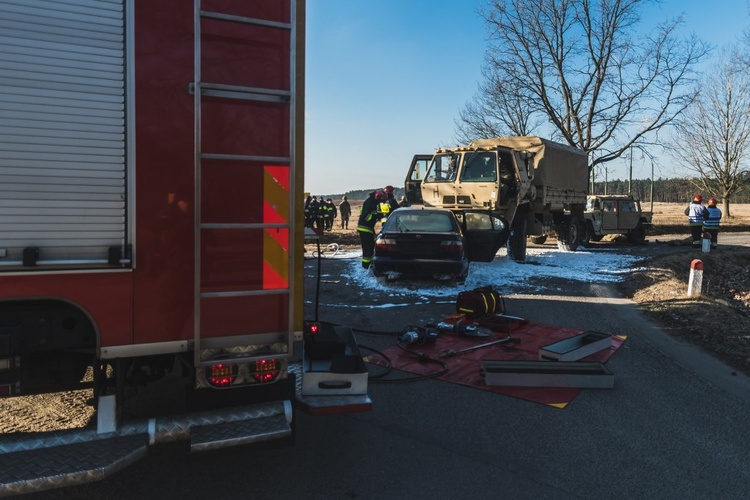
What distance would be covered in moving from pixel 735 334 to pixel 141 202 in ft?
23.3

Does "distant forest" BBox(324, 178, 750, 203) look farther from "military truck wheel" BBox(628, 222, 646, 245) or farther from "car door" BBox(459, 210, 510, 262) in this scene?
"car door" BBox(459, 210, 510, 262)

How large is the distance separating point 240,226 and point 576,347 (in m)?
4.34

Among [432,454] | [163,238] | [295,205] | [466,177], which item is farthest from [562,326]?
[466,177]

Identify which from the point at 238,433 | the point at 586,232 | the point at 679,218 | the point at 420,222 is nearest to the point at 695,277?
the point at 420,222

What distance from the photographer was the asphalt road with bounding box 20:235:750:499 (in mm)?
3061

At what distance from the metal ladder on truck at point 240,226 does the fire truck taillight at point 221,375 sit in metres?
0.05

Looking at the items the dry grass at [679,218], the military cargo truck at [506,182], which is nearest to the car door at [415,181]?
the military cargo truck at [506,182]

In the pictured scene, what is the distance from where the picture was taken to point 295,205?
9.35 feet

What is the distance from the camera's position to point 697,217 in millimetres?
17812

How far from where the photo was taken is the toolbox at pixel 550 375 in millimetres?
4785

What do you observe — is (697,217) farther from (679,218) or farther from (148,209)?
(679,218)

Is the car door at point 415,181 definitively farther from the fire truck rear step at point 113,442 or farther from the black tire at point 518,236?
the fire truck rear step at point 113,442

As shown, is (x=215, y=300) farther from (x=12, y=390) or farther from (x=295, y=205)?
(x=12, y=390)

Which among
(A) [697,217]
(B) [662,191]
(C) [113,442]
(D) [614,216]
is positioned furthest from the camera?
(B) [662,191]
